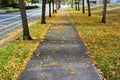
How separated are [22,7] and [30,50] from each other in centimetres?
427

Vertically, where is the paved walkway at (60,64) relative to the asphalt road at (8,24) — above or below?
above

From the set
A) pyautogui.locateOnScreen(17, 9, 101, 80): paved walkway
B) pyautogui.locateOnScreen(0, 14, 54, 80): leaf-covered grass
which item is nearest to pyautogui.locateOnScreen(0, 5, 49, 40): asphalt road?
pyautogui.locateOnScreen(0, 14, 54, 80): leaf-covered grass

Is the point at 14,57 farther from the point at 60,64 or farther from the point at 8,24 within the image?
the point at 8,24

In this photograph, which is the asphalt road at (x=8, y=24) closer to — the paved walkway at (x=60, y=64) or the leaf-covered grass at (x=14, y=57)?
the leaf-covered grass at (x=14, y=57)

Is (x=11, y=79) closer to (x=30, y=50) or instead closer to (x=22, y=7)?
(x=30, y=50)

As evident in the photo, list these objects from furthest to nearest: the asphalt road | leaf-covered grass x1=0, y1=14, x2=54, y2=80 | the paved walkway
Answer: the asphalt road
leaf-covered grass x1=0, y1=14, x2=54, y2=80
the paved walkway

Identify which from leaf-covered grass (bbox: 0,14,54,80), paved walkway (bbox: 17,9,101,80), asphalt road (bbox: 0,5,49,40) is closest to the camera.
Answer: paved walkway (bbox: 17,9,101,80)

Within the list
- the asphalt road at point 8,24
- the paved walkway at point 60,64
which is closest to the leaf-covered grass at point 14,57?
the paved walkway at point 60,64

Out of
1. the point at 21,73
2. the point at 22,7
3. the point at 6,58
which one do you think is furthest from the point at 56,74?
the point at 22,7

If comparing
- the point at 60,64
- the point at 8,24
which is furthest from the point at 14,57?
the point at 8,24

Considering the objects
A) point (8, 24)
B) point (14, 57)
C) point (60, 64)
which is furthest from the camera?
point (8, 24)

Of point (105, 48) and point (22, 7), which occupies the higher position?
point (22, 7)

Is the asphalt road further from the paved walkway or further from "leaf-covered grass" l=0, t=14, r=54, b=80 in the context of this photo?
the paved walkway

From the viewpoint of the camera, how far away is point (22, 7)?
60.0ft
